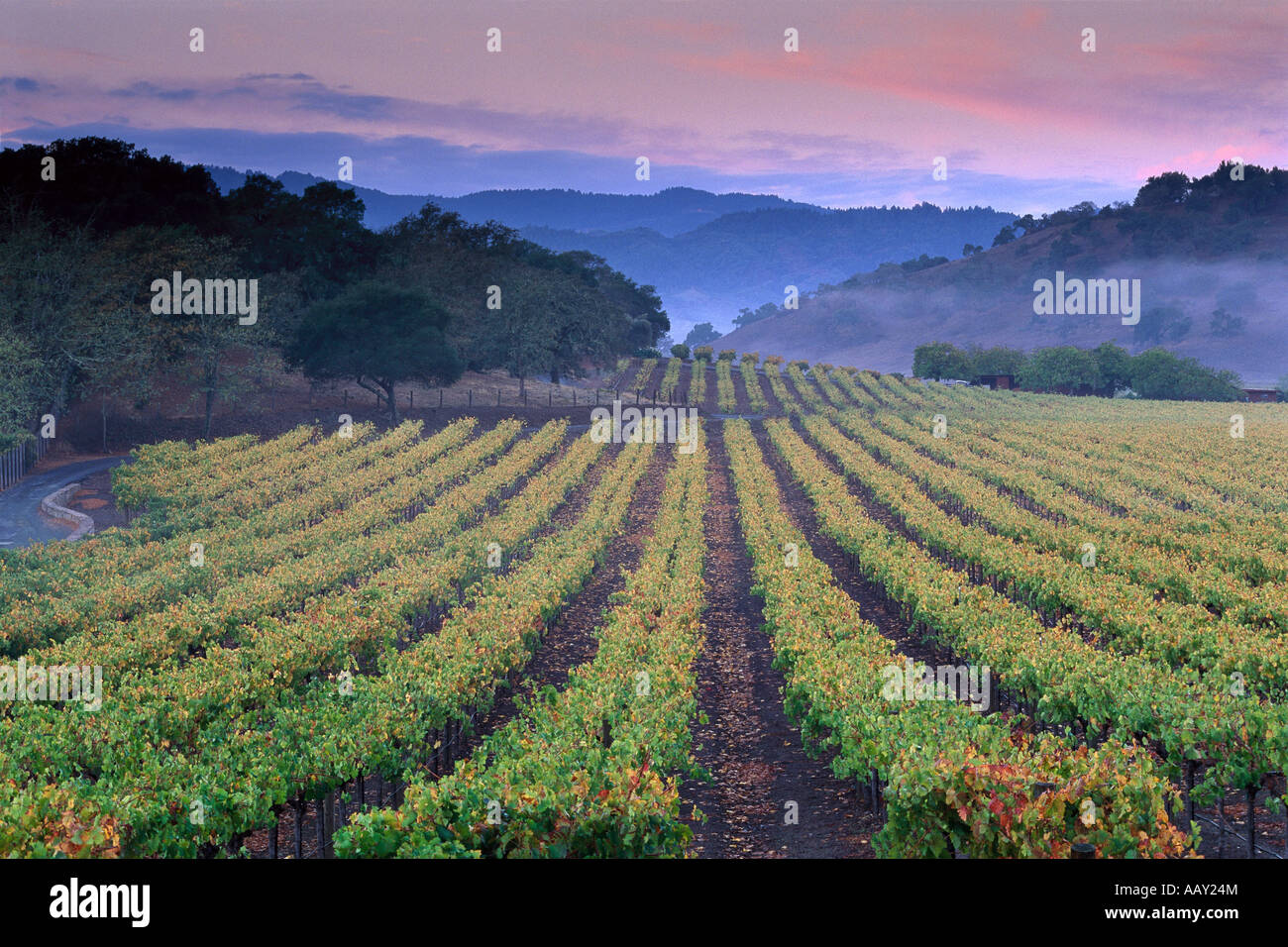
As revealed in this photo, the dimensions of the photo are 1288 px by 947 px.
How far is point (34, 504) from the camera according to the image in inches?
1813

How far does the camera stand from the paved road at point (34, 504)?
40125 millimetres

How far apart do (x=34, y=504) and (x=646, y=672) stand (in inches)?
1549

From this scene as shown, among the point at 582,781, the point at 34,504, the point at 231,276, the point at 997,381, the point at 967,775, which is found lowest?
the point at 582,781

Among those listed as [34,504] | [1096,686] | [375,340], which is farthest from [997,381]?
[1096,686]

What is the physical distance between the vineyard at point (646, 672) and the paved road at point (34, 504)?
3420 mm

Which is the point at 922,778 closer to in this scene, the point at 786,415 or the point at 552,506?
the point at 552,506

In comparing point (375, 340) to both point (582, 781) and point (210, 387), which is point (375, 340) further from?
point (582, 781)

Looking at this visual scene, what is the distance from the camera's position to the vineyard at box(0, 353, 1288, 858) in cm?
1141

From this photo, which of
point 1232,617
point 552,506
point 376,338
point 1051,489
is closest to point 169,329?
point 376,338
